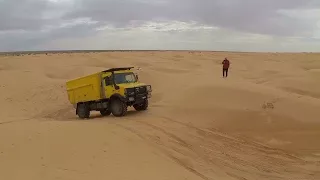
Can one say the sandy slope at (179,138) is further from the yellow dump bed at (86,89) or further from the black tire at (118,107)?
the yellow dump bed at (86,89)

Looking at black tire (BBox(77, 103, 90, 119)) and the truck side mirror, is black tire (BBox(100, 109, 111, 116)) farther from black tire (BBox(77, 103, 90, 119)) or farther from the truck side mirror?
the truck side mirror

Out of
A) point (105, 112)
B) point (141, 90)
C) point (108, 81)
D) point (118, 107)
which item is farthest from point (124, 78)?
point (105, 112)

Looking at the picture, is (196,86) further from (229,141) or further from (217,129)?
(229,141)

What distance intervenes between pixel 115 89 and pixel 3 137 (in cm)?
663

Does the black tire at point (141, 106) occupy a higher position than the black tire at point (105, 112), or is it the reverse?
the black tire at point (141, 106)

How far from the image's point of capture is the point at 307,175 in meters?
11.5

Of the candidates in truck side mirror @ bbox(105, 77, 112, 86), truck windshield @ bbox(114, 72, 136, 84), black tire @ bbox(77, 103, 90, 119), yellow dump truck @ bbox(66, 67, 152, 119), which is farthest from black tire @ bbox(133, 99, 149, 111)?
black tire @ bbox(77, 103, 90, 119)

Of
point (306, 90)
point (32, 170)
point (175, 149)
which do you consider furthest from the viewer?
point (306, 90)

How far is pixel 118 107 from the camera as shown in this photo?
16.9 m

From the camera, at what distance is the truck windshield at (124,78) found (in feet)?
56.8

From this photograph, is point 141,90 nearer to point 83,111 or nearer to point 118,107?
point 118,107

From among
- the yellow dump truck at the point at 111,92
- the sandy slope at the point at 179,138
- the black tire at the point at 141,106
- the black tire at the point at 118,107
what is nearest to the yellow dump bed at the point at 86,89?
the yellow dump truck at the point at 111,92

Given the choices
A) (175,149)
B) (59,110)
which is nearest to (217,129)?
(175,149)

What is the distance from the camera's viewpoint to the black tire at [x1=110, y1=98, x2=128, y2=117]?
16.7m
